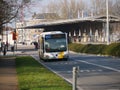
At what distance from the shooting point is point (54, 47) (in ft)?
138

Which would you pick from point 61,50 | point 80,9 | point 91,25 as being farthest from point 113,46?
point 80,9

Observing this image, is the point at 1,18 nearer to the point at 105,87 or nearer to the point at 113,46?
the point at 105,87

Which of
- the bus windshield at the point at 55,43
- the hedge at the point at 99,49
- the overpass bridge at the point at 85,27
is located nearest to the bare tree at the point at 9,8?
the bus windshield at the point at 55,43

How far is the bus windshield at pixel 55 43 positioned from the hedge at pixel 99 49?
8329 millimetres

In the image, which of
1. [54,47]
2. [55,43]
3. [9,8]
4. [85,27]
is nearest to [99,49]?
[55,43]

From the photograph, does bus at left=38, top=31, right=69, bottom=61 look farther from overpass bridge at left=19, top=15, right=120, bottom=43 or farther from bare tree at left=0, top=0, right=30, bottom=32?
overpass bridge at left=19, top=15, right=120, bottom=43

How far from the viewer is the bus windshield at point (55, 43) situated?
4188 centimetres

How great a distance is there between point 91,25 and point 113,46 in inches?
1944

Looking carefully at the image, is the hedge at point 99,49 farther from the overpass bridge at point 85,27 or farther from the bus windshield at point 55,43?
the overpass bridge at point 85,27

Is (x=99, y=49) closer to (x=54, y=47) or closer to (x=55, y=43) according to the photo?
(x=55, y=43)

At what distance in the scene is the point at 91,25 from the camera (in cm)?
10006

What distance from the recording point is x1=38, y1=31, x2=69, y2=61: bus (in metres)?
41.8

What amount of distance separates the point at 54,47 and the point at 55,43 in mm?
419

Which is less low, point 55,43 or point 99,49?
point 55,43
